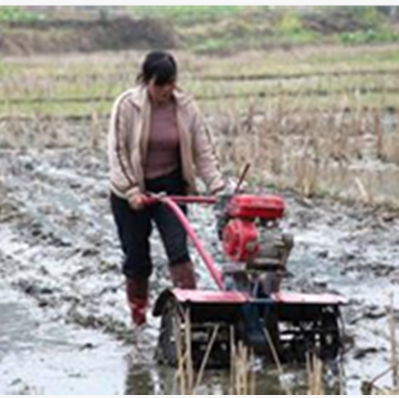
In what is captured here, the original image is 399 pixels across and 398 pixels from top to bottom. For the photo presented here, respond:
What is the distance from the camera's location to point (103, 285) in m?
9.02

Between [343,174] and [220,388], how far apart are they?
8.84 metres

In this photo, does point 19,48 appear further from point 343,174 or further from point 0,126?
point 343,174

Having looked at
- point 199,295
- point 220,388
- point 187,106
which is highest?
point 187,106

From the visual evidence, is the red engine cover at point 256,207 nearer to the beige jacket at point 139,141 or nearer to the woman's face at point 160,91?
the beige jacket at point 139,141

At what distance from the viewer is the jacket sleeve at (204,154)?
7.11 m

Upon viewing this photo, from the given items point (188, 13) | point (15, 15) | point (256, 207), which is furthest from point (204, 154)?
point (188, 13)

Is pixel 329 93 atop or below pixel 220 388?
atop

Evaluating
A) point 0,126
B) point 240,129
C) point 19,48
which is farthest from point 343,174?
point 19,48

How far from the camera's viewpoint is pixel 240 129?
59.4 feet

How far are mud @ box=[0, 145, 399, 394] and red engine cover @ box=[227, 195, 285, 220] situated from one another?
82cm

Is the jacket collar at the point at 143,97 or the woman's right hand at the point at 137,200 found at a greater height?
the jacket collar at the point at 143,97

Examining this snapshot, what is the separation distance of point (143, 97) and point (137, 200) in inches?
22.1

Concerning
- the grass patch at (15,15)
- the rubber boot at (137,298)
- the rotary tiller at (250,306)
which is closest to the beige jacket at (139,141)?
the rotary tiller at (250,306)

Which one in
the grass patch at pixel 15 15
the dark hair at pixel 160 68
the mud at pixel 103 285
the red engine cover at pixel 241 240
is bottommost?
the mud at pixel 103 285
